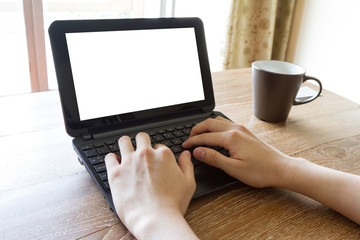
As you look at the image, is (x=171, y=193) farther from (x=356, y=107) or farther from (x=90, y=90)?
(x=356, y=107)

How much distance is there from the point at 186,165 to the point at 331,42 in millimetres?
1967

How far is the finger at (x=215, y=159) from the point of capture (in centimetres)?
59

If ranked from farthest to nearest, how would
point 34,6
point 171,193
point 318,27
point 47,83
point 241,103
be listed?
Answer: point 318,27 → point 47,83 → point 34,6 → point 241,103 → point 171,193

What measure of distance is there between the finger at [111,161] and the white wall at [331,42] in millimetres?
1934

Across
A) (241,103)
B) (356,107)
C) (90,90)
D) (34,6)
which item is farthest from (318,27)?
(90,90)

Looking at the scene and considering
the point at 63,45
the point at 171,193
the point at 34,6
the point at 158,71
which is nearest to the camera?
the point at 171,193

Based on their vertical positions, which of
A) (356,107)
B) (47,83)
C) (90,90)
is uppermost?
(90,90)

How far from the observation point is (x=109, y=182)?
1.68 feet

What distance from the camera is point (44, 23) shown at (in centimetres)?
199

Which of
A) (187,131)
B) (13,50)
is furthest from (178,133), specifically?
(13,50)

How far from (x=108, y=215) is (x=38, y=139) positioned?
27 centimetres

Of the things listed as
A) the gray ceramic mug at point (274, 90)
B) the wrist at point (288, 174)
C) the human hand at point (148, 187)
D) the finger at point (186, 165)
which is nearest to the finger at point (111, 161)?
the human hand at point (148, 187)

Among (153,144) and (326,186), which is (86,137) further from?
(326,186)

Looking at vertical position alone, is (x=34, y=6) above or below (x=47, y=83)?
above
